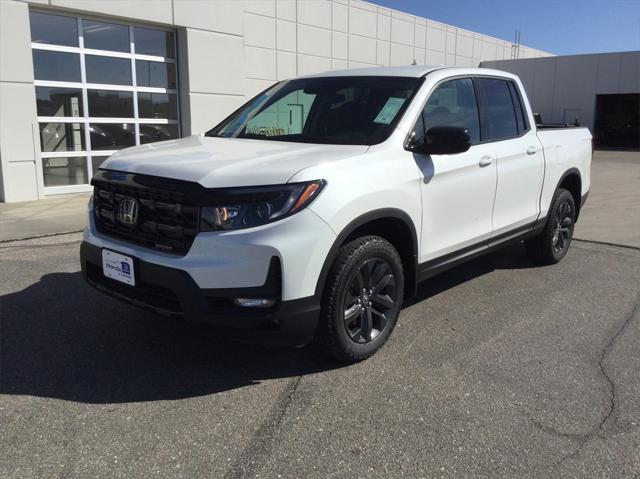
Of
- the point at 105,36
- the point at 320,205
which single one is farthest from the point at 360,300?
the point at 105,36

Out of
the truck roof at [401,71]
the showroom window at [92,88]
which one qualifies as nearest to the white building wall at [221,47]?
the showroom window at [92,88]

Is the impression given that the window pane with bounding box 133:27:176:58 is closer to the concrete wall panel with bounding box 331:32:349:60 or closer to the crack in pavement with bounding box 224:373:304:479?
the concrete wall panel with bounding box 331:32:349:60

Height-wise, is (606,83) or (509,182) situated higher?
(606,83)

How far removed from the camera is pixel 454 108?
14.8 ft

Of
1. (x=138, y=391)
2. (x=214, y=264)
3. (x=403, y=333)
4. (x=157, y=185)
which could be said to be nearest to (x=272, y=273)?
(x=214, y=264)

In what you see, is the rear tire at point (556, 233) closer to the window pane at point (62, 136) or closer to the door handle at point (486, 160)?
the door handle at point (486, 160)

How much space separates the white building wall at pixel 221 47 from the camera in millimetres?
10383

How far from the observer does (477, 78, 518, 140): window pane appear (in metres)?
4.84

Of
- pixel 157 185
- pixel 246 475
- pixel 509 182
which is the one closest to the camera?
pixel 246 475

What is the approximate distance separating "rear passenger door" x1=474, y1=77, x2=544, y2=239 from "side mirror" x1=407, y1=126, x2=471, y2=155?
3.18 feet

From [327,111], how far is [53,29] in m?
8.90

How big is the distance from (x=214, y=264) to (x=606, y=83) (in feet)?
117

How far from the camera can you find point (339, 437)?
2906 mm

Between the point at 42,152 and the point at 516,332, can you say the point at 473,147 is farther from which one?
the point at 42,152
